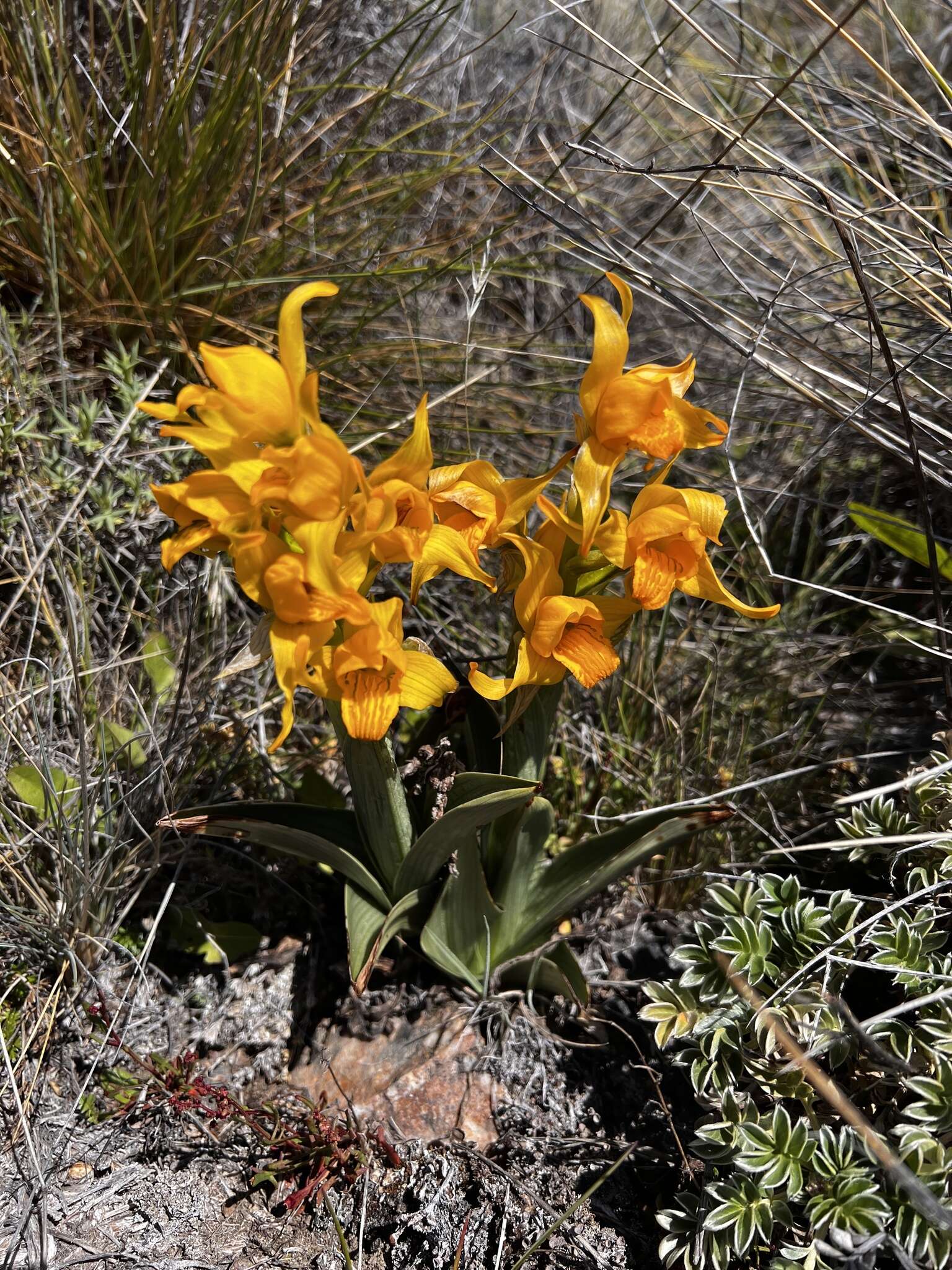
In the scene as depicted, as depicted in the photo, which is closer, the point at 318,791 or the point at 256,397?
the point at 256,397

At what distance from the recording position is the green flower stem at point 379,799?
133 cm

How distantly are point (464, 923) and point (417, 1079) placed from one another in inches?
12.2

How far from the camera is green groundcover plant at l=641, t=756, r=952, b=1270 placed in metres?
1.17

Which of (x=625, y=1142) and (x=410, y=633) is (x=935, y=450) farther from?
(x=625, y=1142)

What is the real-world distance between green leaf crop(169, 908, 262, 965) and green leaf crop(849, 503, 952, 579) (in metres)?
1.50

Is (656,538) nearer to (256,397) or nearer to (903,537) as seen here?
(256,397)

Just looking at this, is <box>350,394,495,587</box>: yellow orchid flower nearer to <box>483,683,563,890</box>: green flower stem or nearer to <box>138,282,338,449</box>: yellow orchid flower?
<box>138,282,338,449</box>: yellow orchid flower

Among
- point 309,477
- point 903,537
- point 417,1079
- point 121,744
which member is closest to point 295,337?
point 309,477

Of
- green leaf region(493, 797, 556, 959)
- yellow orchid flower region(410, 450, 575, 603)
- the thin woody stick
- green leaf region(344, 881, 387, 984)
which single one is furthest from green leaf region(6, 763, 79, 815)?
the thin woody stick

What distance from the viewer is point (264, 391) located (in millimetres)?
1061

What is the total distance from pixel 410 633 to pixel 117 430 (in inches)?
30.8

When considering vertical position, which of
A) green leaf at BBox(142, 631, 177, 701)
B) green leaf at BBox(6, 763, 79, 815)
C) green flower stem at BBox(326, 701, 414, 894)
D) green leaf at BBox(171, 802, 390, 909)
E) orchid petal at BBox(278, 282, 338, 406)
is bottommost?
green leaf at BBox(6, 763, 79, 815)

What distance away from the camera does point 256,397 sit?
106 cm

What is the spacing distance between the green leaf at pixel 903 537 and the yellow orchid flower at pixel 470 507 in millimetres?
990
